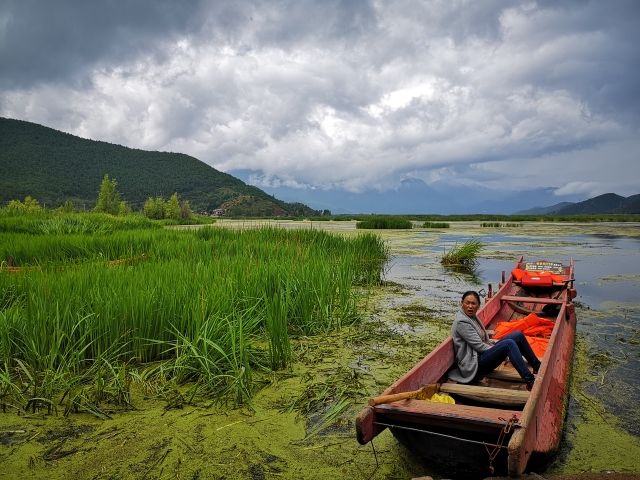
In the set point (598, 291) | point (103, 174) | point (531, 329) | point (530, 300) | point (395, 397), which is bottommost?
point (598, 291)

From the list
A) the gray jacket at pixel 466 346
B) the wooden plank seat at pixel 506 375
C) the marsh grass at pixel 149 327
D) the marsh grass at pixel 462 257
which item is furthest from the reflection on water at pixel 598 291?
the marsh grass at pixel 149 327

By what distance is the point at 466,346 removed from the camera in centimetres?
421

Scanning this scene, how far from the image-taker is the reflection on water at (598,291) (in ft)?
15.1

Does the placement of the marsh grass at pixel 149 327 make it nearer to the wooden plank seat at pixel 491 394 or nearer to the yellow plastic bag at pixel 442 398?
the yellow plastic bag at pixel 442 398

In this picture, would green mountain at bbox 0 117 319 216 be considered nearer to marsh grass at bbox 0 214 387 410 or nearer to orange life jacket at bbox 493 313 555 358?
marsh grass at bbox 0 214 387 410

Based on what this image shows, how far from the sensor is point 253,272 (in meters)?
6.68

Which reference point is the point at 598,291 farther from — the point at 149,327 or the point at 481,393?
the point at 149,327

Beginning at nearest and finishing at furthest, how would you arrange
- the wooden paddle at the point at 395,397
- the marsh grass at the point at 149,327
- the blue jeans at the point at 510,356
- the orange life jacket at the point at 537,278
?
the wooden paddle at the point at 395,397 < the blue jeans at the point at 510,356 < the marsh grass at the point at 149,327 < the orange life jacket at the point at 537,278

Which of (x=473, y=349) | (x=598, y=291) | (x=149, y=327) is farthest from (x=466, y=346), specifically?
(x=598, y=291)

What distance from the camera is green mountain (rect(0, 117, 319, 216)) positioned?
230 feet

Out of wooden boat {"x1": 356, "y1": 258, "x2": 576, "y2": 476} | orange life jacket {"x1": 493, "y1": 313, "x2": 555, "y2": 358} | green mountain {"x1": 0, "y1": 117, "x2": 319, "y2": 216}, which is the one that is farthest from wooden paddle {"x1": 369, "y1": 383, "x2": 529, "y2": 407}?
green mountain {"x1": 0, "y1": 117, "x2": 319, "y2": 216}

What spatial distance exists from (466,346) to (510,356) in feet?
1.37

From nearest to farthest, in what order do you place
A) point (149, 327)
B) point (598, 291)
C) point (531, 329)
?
point (149, 327) < point (531, 329) < point (598, 291)

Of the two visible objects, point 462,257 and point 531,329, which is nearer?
point 531,329
